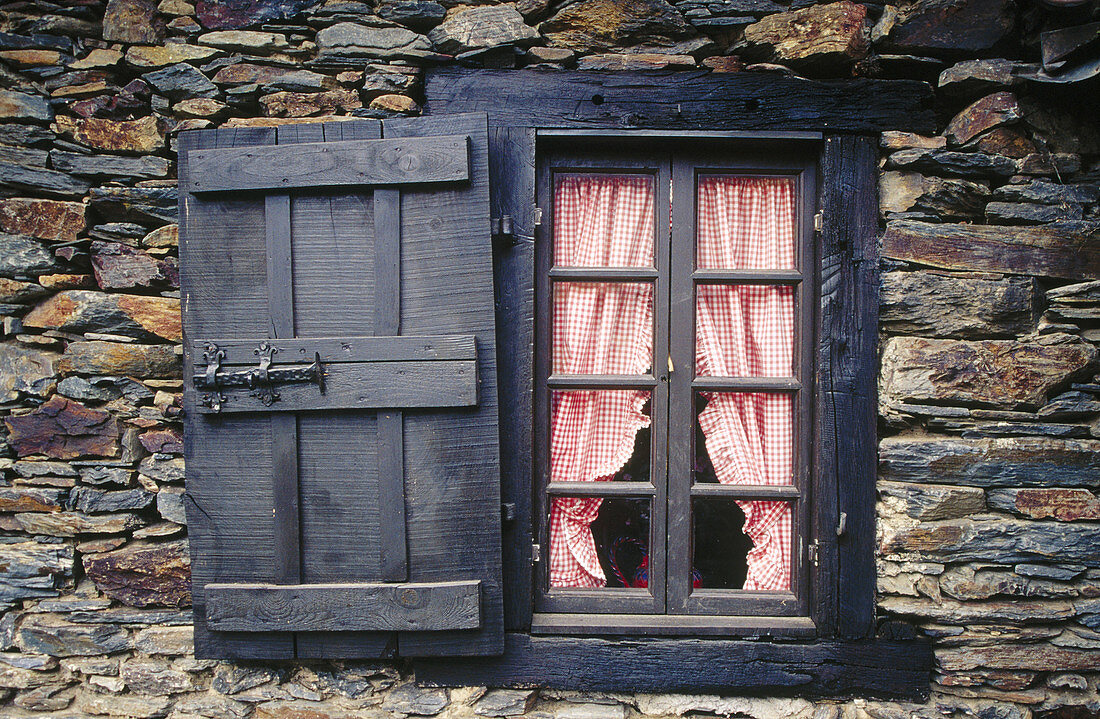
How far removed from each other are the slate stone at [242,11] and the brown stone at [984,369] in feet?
7.44

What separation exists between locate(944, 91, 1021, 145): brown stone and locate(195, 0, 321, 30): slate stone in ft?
6.99

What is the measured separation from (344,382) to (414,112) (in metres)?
0.93

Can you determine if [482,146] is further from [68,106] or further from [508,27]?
[68,106]

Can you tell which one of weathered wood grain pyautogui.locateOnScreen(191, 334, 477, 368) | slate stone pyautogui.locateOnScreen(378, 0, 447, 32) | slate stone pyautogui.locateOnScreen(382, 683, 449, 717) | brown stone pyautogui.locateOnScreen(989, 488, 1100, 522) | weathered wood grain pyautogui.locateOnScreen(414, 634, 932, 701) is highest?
slate stone pyautogui.locateOnScreen(378, 0, 447, 32)

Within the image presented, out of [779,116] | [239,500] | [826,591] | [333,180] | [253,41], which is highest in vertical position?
[253,41]

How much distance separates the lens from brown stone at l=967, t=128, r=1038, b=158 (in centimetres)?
186

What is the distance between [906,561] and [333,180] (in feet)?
7.18

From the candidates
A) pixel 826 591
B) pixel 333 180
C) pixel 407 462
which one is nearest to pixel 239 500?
pixel 407 462

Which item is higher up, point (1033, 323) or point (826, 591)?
point (1033, 323)

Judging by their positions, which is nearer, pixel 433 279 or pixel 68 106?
pixel 433 279

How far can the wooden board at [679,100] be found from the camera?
190cm

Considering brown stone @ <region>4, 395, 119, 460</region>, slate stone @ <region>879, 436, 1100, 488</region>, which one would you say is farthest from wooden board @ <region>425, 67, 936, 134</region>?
brown stone @ <region>4, 395, 119, 460</region>

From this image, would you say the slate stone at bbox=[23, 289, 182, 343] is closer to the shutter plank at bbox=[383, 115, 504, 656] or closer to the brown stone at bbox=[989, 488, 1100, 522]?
the shutter plank at bbox=[383, 115, 504, 656]

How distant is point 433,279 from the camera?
1813 millimetres
